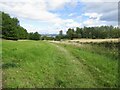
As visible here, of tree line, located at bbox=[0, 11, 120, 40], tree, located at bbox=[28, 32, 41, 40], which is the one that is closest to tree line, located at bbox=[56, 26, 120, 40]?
tree line, located at bbox=[0, 11, 120, 40]

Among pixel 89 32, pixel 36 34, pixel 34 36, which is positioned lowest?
pixel 34 36

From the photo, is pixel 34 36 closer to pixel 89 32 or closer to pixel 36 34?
pixel 36 34

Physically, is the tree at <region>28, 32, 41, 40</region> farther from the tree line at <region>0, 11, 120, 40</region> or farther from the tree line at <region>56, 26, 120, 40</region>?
the tree line at <region>56, 26, 120, 40</region>

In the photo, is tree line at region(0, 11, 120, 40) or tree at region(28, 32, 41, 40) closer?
tree line at region(0, 11, 120, 40)

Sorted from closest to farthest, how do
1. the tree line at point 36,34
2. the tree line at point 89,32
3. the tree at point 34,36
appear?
the tree line at point 36,34
the tree line at point 89,32
the tree at point 34,36

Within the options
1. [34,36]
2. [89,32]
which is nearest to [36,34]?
[34,36]

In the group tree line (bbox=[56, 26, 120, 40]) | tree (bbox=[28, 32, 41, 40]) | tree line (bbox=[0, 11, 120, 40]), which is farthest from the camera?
tree (bbox=[28, 32, 41, 40])

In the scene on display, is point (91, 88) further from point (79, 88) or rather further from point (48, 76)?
point (48, 76)

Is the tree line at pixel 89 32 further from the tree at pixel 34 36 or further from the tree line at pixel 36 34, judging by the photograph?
the tree at pixel 34 36

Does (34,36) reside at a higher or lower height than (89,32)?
lower

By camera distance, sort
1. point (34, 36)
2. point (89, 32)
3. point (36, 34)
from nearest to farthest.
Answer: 1. point (89, 32)
2. point (34, 36)
3. point (36, 34)

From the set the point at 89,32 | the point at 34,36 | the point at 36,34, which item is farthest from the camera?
the point at 36,34

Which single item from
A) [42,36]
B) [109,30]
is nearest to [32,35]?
[42,36]

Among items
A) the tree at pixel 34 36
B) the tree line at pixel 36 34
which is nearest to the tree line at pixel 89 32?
the tree line at pixel 36 34
